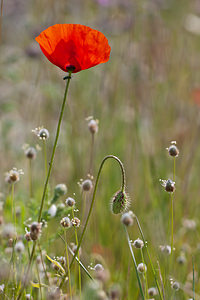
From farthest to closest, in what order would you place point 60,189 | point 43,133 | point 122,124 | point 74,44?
point 122,124
point 60,189
point 43,133
point 74,44

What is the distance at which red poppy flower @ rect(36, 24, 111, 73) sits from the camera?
1.06 meters

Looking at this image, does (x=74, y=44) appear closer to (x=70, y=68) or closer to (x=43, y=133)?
(x=70, y=68)

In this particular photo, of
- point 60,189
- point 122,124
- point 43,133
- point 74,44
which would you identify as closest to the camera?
point 74,44

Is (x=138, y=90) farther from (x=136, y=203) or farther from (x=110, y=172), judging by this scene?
(x=136, y=203)

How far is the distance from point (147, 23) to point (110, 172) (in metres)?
1.25

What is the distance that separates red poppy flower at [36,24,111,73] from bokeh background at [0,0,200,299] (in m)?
0.55

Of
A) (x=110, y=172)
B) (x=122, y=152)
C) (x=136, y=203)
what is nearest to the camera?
(x=136, y=203)

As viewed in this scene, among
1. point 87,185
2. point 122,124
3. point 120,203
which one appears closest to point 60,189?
point 87,185

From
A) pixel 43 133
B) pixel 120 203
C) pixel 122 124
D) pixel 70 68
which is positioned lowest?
pixel 120 203

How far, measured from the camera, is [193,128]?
119 inches

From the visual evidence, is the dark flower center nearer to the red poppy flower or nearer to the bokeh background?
the red poppy flower

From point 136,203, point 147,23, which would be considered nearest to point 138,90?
point 147,23

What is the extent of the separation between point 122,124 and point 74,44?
1.92m

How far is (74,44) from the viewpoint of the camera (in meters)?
1.07
